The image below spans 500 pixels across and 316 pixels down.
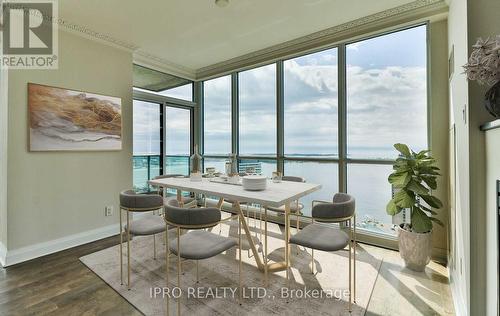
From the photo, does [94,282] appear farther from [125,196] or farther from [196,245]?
[196,245]

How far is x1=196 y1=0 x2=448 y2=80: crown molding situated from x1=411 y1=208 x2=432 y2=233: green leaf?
7.20 ft

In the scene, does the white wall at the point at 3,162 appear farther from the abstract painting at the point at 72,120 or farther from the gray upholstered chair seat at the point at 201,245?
the gray upholstered chair seat at the point at 201,245

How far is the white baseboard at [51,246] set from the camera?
2551mm

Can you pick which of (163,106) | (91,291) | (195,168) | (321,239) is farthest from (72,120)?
(321,239)

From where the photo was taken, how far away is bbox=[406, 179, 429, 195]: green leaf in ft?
7.45

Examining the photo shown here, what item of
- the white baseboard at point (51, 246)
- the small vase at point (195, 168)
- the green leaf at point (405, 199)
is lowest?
the white baseboard at point (51, 246)

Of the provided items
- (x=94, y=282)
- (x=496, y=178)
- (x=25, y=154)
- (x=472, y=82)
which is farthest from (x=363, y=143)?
(x=25, y=154)

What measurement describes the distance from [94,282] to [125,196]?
3.08 ft

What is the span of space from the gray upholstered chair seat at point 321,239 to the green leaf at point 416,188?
3.10 ft

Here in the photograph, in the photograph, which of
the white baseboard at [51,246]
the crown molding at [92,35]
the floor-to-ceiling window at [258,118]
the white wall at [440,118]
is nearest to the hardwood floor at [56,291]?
the white baseboard at [51,246]

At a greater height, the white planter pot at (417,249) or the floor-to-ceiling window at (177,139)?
the floor-to-ceiling window at (177,139)

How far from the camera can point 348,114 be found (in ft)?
Answer: 10.7

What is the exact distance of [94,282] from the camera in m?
2.19

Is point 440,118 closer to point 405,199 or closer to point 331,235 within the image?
point 405,199
